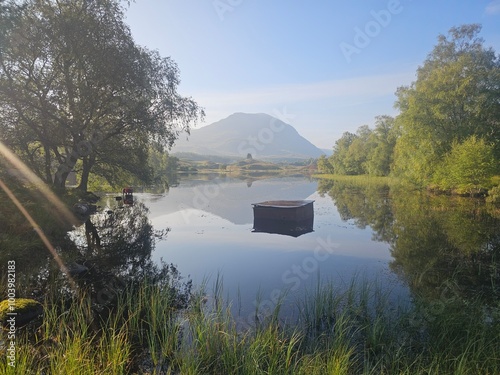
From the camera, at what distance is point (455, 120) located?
38594 millimetres

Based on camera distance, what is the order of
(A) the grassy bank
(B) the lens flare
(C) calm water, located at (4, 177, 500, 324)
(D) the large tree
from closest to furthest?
(A) the grassy bank
(C) calm water, located at (4, 177, 500, 324)
(B) the lens flare
(D) the large tree

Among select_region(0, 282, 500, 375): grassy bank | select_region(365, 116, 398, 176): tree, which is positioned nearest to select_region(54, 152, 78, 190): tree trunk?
select_region(0, 282, 500, 375): grassy bank

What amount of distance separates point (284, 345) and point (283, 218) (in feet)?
58.0

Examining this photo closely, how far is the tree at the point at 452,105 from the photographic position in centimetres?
3603

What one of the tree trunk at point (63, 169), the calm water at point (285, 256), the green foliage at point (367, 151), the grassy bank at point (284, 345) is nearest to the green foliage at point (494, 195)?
the calm water at point (285, 256)

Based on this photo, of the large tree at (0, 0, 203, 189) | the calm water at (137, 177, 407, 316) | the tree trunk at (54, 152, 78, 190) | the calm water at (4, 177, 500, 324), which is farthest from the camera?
the tree trunk at (54, 152, 78, 190)

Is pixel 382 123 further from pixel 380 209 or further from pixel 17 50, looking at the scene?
pixel 17 50

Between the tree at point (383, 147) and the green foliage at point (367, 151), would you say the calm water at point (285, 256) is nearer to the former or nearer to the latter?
the green foliage at point (367, 151)

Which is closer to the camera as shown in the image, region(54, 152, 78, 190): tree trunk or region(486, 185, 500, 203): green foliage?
region(54, 152, 78, 190): tree trunk

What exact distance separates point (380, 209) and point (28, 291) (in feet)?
96.5

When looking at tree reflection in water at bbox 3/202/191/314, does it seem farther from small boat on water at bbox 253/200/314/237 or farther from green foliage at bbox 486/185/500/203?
green foliage at bbox 486/185/500/203

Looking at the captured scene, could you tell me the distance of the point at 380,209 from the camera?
30281mm

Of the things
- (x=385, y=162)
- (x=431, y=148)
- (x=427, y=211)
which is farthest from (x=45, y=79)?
(x=385, y=162)

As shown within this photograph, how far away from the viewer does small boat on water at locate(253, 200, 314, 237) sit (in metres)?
22.1
